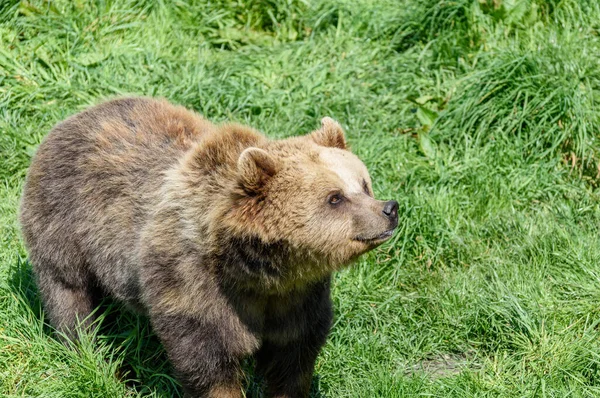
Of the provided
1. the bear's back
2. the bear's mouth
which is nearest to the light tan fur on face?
the bear's mouth

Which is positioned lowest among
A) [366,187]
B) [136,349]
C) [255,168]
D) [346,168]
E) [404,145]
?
[136,349]

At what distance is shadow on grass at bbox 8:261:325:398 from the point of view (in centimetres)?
570

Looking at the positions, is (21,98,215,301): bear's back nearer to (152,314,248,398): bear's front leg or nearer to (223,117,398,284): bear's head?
(152,314,248,398): bear's front leg

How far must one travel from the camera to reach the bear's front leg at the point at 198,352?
4824 mm

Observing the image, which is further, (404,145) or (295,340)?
(404,145)

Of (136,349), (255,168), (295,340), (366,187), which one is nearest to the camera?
(255,168)

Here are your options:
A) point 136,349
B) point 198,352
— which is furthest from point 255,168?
point 136,349

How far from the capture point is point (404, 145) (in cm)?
743

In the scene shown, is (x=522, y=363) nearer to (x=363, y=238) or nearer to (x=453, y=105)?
(x=363, y=238)

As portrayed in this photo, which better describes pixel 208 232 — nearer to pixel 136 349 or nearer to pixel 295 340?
pixel 295 340

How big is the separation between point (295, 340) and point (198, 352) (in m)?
0.59

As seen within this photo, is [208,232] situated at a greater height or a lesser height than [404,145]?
greater

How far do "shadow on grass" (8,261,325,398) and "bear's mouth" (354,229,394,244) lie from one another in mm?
1369

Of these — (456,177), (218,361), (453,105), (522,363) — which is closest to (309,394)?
(218,361)
